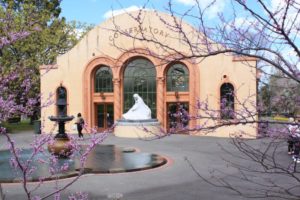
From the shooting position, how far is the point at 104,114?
36.1 m

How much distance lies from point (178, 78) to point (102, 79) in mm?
6155

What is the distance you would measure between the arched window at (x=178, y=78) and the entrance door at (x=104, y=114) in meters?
4.96

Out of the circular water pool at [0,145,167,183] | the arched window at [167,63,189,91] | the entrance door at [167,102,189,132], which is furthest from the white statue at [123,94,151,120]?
the entrance door at [167,102,189,132]

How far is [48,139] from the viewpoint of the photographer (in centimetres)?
432

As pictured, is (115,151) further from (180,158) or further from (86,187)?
(86,187)

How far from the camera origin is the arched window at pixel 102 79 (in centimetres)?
3594

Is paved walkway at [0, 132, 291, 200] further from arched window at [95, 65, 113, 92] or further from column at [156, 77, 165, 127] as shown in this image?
arched window at [95, 65, 113, 92]

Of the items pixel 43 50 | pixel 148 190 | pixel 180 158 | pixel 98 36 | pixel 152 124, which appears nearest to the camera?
pixel 148 190

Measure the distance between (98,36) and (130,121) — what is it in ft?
25.5

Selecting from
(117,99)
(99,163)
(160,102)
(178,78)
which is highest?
(178,78)

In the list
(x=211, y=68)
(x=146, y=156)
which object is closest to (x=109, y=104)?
(x=211, y=68)

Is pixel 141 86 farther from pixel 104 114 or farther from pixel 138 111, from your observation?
pixel 104 114

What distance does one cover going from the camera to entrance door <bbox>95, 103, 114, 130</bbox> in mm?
35844

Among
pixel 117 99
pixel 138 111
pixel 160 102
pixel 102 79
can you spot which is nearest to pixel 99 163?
pixel 138 111
